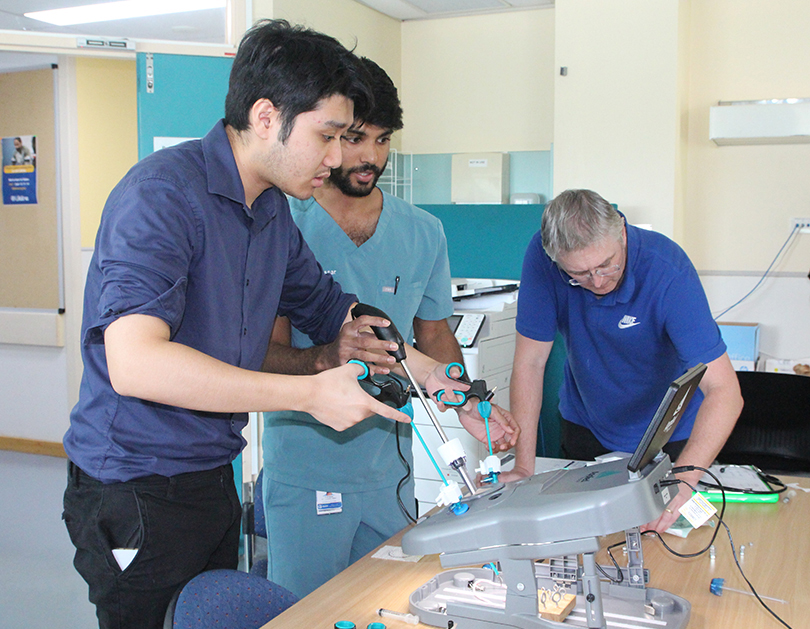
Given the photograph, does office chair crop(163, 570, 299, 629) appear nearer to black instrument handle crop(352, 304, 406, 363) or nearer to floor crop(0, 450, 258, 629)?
black instrument handle crop(352, 304, 406, 363)

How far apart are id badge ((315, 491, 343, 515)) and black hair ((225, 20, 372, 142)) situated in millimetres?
820

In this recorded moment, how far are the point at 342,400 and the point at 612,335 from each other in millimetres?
1008

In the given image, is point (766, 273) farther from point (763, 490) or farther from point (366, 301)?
point (366, 301)

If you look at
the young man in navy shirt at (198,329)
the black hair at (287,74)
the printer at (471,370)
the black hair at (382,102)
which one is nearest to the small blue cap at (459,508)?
the young man in navy shirt at (198,329)

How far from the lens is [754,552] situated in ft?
4.83

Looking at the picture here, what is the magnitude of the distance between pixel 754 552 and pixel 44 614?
2555 millimetres

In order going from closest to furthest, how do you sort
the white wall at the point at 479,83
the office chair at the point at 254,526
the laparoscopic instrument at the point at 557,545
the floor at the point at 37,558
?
the laparoscopic instrument at the point at 557,545 < the office chair at the point at 254,526 < the floor at the point at 37,558 < the white wall at the point at 479,83

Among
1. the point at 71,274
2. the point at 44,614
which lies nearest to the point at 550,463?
the point at 44,614

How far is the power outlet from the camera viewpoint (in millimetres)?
4320

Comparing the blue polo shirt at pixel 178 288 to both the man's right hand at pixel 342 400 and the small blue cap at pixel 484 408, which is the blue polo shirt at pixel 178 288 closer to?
the man's right hand at pixel 342 400

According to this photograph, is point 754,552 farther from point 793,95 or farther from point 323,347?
point 793,95

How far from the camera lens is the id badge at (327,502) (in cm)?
167

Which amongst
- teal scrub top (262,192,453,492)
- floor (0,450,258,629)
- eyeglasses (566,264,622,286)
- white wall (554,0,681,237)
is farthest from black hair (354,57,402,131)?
white wall (554,0,681,237)

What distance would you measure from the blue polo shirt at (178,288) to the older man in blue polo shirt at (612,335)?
74 cm
